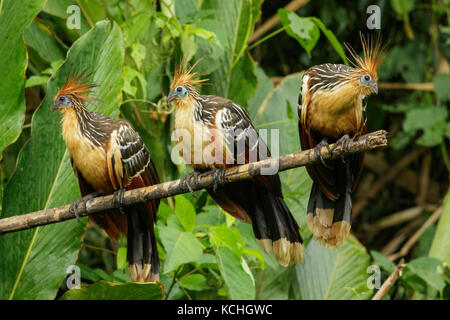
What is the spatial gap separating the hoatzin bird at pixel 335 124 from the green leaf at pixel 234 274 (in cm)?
46

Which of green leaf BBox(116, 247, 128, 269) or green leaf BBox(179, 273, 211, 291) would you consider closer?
green leaf BBox(116, 247, 128, 269)

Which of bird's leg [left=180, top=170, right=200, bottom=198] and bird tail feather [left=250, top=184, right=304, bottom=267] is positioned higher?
bird's leg [left=180, top=170, right=200, bottom=198]

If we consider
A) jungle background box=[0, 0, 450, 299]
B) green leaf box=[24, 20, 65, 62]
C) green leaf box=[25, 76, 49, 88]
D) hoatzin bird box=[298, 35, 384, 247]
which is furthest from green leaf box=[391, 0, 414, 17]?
green leaf box=[25, 76, 49, 88]

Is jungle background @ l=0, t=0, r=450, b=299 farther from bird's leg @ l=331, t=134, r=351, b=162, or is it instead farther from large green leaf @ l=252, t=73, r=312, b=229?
bird's leg @ l=331, t=134, r=351, b=162

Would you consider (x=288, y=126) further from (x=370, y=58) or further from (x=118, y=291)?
(x=118, y=291)

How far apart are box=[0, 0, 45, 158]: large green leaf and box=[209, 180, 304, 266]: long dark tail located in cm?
110

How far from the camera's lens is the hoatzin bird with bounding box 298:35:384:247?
2.50 metres

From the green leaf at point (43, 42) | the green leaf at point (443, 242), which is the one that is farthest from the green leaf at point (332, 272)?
the green leaf at point (43, 42)

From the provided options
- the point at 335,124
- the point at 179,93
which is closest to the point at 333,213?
the point at 335,124

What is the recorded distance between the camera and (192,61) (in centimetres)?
380

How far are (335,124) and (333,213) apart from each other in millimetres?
413

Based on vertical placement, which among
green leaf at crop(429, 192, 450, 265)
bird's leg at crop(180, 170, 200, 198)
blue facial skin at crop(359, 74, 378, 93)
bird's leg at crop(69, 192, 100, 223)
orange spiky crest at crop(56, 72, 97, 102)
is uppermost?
orange spiky crest at crop(56, 72, 97, 102)

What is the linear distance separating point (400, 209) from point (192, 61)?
10.4 ft
